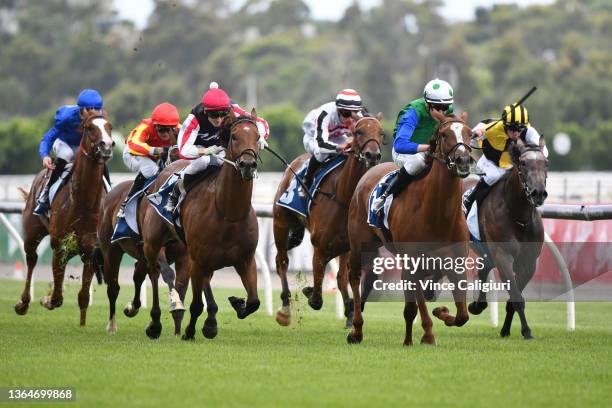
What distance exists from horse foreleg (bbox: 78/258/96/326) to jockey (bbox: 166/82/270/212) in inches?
76.4

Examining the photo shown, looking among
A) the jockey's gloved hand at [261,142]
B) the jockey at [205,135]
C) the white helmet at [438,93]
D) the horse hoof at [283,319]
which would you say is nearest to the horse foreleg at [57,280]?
the jockey at [205,135]

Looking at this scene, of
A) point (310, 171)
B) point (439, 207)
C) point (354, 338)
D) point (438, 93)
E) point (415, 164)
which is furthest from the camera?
point (310, 171)

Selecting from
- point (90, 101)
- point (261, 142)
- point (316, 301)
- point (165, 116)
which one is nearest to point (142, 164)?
point (165, 116)

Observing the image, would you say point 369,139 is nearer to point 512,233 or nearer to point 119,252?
point 512,233

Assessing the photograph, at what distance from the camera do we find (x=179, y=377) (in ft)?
26.4

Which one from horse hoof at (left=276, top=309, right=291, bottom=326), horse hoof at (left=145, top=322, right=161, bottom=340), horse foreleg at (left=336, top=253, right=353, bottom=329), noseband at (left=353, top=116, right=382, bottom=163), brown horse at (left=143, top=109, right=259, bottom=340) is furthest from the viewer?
horse foreleg at (left=336, top=253, right=353, bottom=329)

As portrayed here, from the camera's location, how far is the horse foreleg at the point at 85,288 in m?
12.4

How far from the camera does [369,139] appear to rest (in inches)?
421

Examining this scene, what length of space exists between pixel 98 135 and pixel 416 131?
310 cm

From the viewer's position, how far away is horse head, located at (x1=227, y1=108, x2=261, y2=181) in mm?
9898

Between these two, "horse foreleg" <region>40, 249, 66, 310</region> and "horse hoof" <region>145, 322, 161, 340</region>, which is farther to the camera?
"horse foreleg" <region>40, 249, 66, 310</region>

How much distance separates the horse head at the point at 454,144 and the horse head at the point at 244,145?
1.42 meters

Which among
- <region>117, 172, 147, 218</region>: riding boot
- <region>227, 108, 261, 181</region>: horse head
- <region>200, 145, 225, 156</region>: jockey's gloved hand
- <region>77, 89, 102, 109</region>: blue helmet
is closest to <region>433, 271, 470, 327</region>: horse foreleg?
<region>227, 108, 261, 181</region>: horse head

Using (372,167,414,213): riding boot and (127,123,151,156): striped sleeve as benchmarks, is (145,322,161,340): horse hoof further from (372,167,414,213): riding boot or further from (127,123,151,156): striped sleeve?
(372,167,414,213): riding boot
